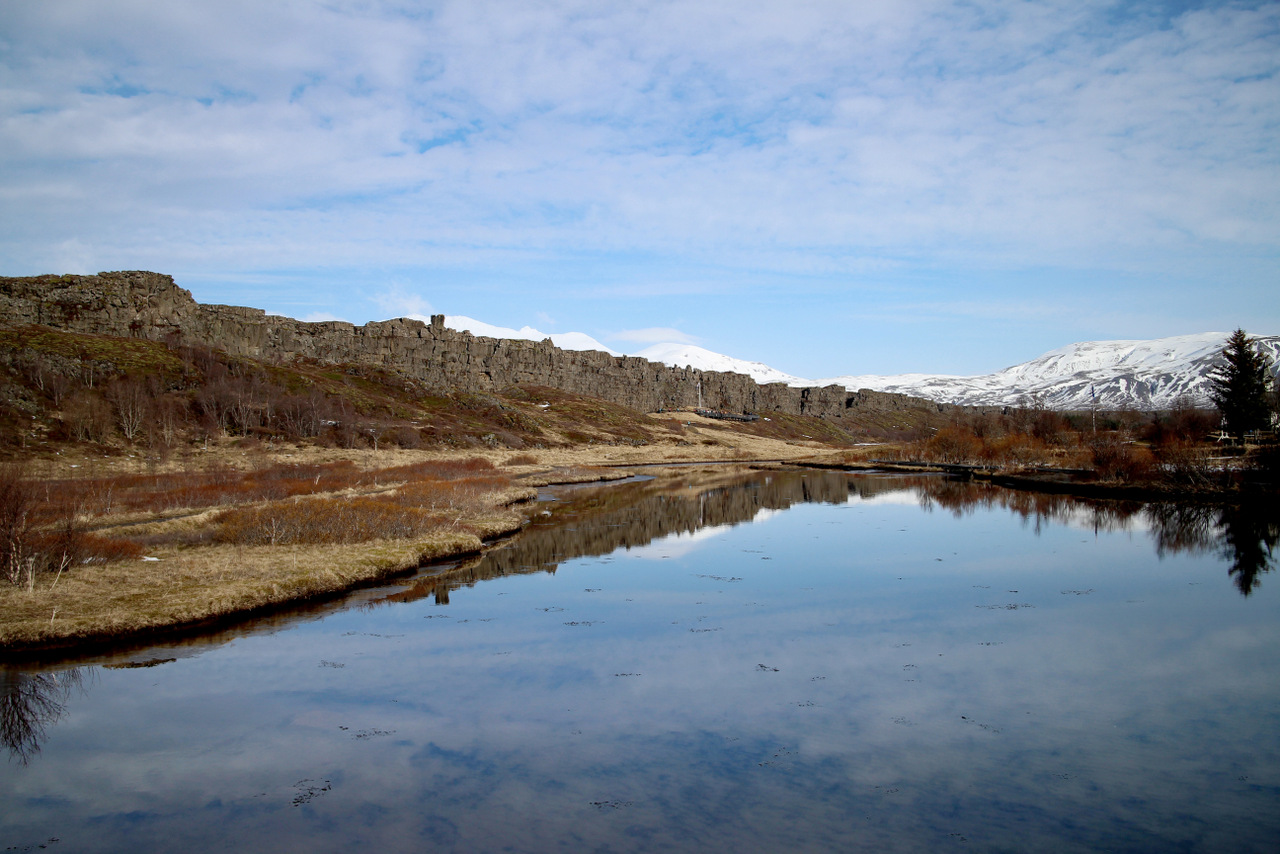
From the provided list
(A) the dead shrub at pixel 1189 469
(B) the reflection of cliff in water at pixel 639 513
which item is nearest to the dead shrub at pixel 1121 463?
(A) the dead shrub at pixel 1189 469

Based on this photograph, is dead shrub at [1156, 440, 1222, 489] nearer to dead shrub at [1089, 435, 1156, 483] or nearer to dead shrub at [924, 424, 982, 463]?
dead shrub at [1089, 435, 1156, 483]

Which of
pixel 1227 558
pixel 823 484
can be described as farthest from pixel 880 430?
pixel 1227 558

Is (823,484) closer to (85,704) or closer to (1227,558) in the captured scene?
(1227,558)

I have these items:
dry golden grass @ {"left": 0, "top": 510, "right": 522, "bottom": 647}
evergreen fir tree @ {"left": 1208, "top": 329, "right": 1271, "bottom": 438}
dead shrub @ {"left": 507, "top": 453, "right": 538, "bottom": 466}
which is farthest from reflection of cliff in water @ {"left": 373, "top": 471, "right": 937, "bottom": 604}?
evergreen fir tree @ {"left": 1208, "top": 329, "right": 1271, "bottom": 438}

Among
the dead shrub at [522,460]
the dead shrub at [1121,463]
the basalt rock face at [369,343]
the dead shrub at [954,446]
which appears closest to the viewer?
the dead shrub at [1121,463]

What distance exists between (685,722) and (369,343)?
11836 centimetres

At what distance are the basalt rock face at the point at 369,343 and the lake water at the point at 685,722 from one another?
240 feet

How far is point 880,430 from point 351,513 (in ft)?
572

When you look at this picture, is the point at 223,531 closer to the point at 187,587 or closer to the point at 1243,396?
the point at 187,587

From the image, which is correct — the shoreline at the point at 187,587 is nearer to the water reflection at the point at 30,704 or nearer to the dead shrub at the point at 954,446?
the water reflection at the point at 30,704

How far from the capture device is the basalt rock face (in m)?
75.3

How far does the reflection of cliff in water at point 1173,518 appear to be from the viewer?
2522 cm

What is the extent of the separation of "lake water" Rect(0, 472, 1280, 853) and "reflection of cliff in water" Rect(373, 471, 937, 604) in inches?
81.9

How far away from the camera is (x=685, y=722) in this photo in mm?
11859
